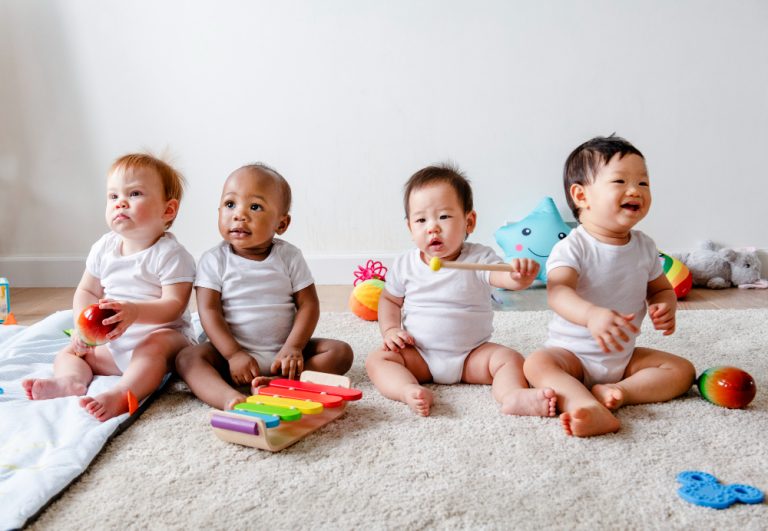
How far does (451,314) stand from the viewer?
1.41m

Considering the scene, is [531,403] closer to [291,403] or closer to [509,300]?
[291,403]

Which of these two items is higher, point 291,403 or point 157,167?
point 157,167

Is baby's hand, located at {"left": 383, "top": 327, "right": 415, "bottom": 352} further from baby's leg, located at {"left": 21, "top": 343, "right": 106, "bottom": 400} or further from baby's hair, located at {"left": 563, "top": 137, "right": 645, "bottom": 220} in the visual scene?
baby's leg, located at {"left": 21, "top": 343, "right": 106, "bottom": 400}

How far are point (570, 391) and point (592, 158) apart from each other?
1.39 feet

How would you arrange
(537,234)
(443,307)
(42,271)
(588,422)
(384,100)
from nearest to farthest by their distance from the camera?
1. (588,422)
2. (443,307)
3. (537,234)
4. (384,100)
5. (42,271)

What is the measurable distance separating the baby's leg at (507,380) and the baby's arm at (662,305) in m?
0.22

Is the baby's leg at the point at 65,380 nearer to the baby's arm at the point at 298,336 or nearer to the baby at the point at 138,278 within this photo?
the baby at the point at 138,278

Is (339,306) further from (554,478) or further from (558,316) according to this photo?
(554,478)

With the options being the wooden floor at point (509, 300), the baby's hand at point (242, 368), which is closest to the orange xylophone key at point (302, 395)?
the baby's hand at point (242, 368)

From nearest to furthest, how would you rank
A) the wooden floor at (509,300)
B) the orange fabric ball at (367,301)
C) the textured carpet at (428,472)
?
the textured carpet at (428,472) < the orange fabric ball at (367,301) < the wooden floor at (509,300)

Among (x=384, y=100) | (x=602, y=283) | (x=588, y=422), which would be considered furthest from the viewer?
(x=384, y=100)

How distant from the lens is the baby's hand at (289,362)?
138 cm

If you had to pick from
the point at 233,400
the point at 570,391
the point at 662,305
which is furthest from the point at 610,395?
the point at 233,400

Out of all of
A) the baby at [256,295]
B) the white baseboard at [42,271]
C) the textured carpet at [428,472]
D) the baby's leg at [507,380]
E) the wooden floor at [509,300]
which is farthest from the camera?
the white baseboard at [42,271]
